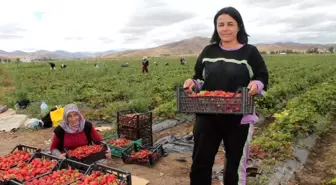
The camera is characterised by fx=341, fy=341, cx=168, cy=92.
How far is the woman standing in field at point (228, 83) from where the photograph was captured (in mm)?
3018

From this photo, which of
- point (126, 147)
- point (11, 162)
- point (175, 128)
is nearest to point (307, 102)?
point (175, 128)

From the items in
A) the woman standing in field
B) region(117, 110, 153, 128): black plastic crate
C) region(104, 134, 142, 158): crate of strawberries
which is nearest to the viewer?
the woman standing in field

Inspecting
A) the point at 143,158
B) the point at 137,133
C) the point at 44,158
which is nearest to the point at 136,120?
the point at 137,133

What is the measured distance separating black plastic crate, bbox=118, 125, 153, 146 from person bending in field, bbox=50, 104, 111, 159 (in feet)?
4.39

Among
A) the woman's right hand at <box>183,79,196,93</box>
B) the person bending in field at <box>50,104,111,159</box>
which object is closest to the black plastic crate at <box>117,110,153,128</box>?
the person bending in field at <box>50,104,111,159</box>

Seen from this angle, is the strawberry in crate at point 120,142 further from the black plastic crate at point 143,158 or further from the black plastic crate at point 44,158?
the black plastic crate at point 44,158

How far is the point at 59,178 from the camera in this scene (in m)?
3.59

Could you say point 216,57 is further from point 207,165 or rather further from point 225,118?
point 207,165

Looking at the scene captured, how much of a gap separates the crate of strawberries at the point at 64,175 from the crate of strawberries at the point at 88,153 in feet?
2.14

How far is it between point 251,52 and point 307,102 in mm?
7139

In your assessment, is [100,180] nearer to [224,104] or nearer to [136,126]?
[224,104]

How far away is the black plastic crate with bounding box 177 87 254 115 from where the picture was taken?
289 centimetres

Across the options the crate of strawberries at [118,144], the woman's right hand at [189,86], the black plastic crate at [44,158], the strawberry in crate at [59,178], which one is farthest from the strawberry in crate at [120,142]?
the woman's right hand at [189,86]

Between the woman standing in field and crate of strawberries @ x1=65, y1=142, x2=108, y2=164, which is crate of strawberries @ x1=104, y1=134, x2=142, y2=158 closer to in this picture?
crate of strawberries @ x1=65, y1=142, x2=108, y2=164
